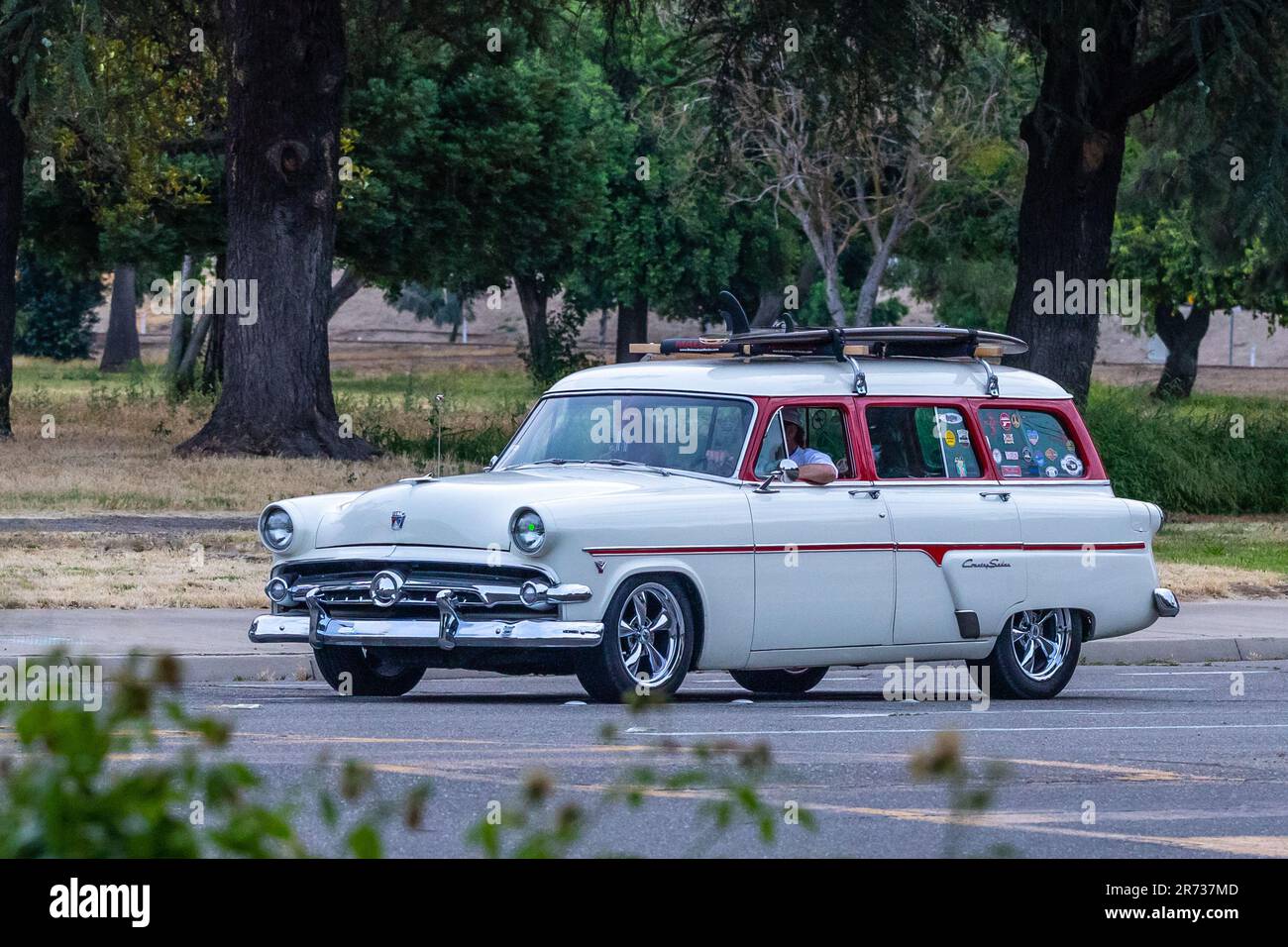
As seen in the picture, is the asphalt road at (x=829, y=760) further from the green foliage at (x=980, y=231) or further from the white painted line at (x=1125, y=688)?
the green foliage at (x=980, y=231)

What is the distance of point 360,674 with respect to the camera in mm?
11844

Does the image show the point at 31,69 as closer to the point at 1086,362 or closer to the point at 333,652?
the point at 1086,362

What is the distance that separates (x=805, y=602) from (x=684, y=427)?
3.95 ft

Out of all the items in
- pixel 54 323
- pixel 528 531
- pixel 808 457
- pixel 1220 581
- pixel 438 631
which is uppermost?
pixel 54 323

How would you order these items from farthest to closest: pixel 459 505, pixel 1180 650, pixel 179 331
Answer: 1. pixel 179 331
2. pixel 1180 650
3. pixel 459 505

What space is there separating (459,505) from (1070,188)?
1571 cm

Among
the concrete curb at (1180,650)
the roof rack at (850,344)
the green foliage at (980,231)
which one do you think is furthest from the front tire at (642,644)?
the green foliage at (980,231)

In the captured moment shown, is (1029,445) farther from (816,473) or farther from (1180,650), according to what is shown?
(1180,650)

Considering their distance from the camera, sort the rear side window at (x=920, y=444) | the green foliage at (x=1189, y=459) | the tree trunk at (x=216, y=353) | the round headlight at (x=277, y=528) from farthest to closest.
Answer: the tree trunk at (x=216, y=353)
the green foliage at (x=1189, y=459)
the rear side window at (x=920, y=444)
the round headlight at (x=277, y=528)

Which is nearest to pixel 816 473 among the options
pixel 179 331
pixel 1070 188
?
pixel 1070 188

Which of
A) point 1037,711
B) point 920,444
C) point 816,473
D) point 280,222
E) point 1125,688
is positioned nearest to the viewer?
point 816,473

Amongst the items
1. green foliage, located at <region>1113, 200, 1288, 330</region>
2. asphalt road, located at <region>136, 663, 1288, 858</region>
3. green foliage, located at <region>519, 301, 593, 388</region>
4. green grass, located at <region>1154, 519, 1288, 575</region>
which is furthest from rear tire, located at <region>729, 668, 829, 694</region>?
green foliage, located at <region>1113, 200, 1288, 330</region>

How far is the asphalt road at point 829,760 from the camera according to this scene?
7203mm

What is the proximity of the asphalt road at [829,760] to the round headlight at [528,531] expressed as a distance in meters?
0.82
